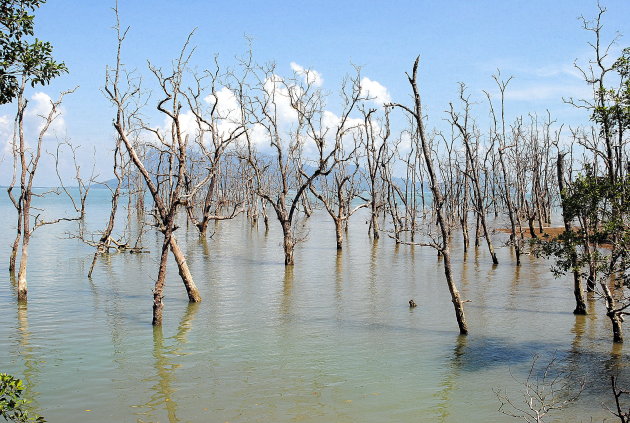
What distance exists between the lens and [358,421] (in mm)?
10109

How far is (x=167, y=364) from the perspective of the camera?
517 inches

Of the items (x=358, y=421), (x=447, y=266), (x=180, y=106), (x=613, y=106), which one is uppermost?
(x=180, y=106)

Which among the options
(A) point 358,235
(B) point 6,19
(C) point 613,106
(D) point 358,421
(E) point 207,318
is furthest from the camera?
(A) point 358,235

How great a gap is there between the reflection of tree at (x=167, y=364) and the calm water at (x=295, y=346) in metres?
0.05

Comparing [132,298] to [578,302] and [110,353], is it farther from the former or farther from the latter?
[578,302]

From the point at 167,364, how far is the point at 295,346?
3290mm

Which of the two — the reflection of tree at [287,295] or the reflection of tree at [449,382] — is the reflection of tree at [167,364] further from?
the reflection of tree at [449,382]

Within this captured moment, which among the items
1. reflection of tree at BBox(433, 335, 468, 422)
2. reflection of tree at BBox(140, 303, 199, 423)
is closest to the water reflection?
reflection of tree at BBox(140, 303, 199, 423)

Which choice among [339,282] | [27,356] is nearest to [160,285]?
[27,356]

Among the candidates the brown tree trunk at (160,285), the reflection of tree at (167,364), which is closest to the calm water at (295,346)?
the reflection of tree at (167,364)

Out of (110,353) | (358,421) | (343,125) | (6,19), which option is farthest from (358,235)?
(6,19)

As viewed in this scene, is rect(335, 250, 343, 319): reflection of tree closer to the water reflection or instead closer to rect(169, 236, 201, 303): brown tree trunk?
rect(169, 236, 201, 303): brown tree trunk

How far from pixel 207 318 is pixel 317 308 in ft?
12.5

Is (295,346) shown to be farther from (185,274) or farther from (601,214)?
(601,214)
